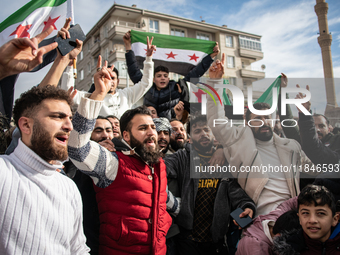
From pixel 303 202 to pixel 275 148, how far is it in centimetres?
84

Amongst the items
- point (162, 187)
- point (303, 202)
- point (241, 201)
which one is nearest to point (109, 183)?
point (162, 187)

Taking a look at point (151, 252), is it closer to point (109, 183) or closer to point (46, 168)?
point (109, 183)

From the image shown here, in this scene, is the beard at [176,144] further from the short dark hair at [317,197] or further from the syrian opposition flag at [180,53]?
the syrian opposition flag at [180,53]

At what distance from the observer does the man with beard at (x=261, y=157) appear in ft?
9.98

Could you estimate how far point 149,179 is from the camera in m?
2.61

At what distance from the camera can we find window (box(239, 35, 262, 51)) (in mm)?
34781

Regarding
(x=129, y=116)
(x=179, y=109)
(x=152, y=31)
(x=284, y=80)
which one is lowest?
(x=129, y=116)

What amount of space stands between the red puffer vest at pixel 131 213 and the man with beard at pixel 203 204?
54cm

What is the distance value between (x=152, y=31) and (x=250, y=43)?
559 inches

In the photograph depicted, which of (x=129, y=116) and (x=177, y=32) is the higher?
(x=177, y=32)

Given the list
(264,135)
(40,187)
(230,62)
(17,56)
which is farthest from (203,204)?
(230,62)

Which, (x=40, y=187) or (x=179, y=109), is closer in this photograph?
(x=40, y=187)

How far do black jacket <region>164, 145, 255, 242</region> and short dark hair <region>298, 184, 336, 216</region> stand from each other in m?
0.56

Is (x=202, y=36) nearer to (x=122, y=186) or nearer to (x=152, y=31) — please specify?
(x=152, y=31)
